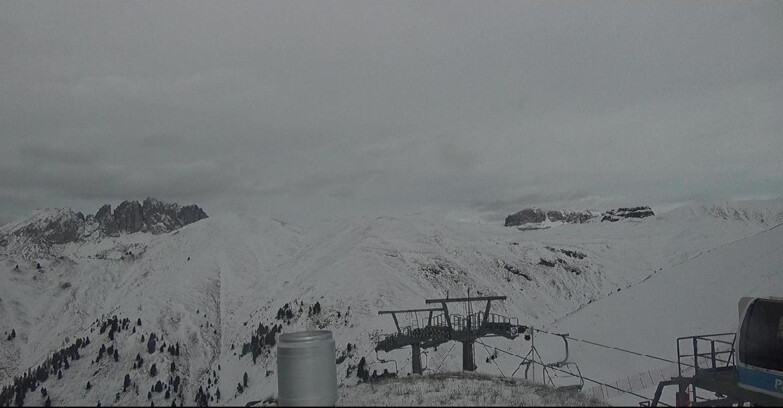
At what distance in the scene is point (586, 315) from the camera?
51.9 metres

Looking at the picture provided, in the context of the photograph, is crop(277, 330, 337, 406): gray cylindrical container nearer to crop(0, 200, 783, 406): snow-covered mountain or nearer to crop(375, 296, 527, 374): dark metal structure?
crop(375, 296, 527, 374): dark metal structure

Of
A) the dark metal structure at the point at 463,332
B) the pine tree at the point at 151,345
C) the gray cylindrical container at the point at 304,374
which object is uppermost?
the gray cylindrical container at the point at 304,374

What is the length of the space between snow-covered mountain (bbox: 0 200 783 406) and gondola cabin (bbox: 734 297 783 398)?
67.1 ft

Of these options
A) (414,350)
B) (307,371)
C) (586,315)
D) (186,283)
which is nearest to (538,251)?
(586,315)

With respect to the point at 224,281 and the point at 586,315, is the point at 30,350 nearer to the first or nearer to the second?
the point at 224,281

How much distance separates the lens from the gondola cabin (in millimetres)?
17172

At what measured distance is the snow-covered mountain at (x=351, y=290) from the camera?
75312 mm

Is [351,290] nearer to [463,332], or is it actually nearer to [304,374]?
[463,332]

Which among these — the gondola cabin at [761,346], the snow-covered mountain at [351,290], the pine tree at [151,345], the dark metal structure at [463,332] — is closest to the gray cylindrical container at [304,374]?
the gondola cabin at [761,346]

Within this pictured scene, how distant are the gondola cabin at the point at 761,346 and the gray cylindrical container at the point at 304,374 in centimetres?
1484

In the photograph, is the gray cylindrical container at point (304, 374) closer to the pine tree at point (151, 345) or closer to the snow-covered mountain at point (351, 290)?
the snow-covered mountain at point (351, 290)

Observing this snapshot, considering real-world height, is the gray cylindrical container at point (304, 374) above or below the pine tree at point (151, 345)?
above

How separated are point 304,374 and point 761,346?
15.7 m

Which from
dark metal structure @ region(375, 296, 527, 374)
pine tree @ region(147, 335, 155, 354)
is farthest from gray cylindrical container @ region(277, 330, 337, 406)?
pine tree @ region(147, 335, 155, 354)
